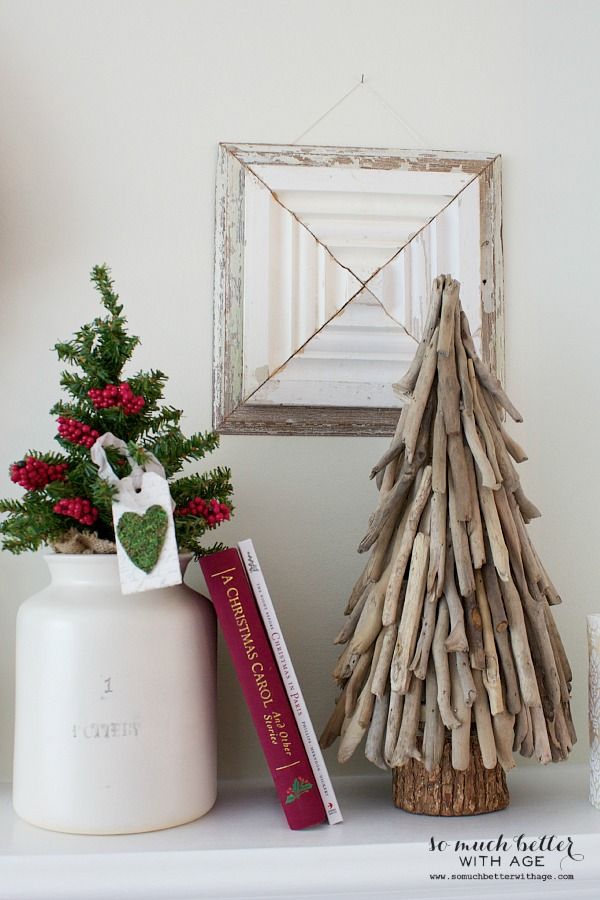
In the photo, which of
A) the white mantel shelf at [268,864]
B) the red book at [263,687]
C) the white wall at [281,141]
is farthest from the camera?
the white wall at [281,141]

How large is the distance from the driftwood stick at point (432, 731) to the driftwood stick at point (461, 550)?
85mm

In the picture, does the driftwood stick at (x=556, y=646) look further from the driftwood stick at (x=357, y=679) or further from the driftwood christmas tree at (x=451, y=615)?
the driftwood stick at (x=357, y=679)

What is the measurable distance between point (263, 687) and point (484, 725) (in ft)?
0.63

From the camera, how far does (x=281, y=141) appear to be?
0.97m

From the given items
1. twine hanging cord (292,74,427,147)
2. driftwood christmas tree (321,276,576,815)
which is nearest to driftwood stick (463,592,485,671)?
driftwood christmas tree (321,276,576,815)

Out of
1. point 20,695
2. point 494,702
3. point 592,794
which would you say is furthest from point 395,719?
point 20,695

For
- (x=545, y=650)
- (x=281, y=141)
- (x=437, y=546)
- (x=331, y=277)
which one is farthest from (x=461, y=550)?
(x=281, y=141)

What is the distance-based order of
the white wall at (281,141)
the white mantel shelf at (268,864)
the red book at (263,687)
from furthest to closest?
the white wall at (281,141), the red book at (263,687), the white mantel shelf at (268,864)

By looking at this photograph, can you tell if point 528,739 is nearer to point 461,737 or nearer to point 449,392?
point 461,737

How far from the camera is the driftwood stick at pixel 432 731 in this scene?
0.71 meters

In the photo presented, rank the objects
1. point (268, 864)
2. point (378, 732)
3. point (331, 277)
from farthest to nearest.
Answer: point (331, 277) → point (378, 732) → point (268, 864)

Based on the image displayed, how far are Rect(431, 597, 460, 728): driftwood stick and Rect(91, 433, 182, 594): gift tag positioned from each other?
0.23 m

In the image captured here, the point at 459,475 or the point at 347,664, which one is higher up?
the point at 459,475

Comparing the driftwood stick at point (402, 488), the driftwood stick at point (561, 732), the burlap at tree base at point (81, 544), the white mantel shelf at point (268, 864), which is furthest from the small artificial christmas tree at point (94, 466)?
the driftwood stick at point (561, 732)
